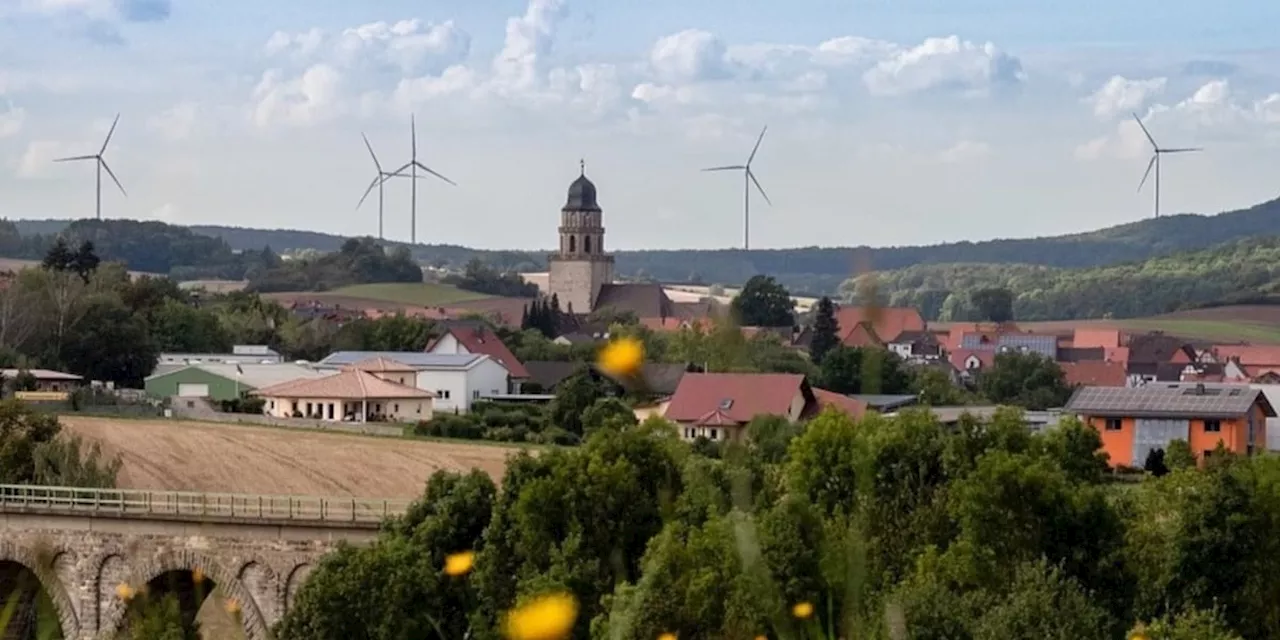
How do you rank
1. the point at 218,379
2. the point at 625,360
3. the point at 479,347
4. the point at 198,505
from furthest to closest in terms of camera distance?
the point at 479,347
the point at 218,379
the point at 198,505
the point at 625,360

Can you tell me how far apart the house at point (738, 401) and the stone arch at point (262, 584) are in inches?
1388

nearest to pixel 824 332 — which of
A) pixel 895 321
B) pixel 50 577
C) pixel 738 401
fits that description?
pixel 895 321

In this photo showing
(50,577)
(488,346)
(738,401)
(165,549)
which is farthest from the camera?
(488,346)

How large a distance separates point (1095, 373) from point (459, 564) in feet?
303

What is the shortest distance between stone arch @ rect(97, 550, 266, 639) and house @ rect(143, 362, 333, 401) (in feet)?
157

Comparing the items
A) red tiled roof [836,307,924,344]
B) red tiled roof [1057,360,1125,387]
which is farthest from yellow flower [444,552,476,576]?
red tiled roof [1057,360,1125,387]

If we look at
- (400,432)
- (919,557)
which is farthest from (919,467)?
(400,432)

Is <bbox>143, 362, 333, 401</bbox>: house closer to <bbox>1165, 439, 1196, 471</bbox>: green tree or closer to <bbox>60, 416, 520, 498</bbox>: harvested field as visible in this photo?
<bbox>60, 416, 520, 498</bbox>: harvested field

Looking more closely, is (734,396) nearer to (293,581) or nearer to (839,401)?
(839,401)

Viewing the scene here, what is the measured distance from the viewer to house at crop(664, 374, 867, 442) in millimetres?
83000

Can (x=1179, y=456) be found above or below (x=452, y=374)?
above

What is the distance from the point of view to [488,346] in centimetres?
11812

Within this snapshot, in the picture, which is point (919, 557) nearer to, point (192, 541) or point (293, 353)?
point (192, 541)

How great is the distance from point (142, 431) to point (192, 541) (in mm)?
31655
